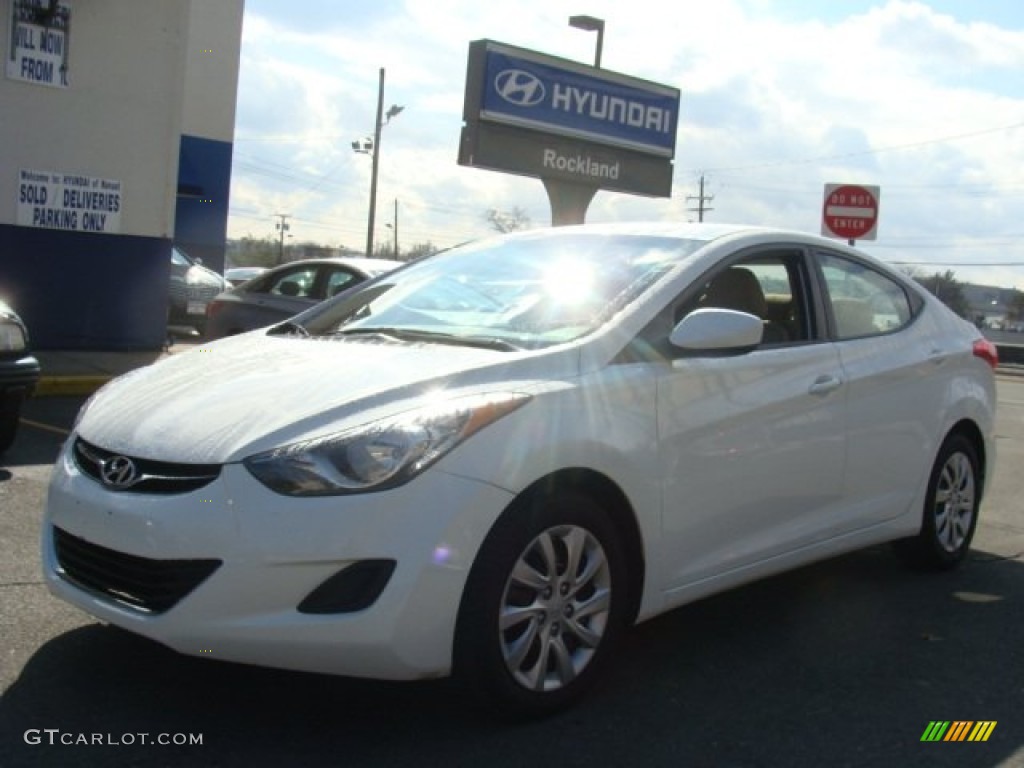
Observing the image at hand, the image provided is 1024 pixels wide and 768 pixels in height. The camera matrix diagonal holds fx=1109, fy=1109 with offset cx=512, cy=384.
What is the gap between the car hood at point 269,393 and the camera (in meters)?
3.10

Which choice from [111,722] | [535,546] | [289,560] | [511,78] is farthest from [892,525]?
[511,78]

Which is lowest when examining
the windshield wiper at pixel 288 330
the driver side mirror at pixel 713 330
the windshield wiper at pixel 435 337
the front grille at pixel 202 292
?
the windshield wiper at pixel 288 330

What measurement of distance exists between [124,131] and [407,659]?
10.3 m

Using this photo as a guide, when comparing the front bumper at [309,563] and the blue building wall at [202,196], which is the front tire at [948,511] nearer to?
the front bumper at [309,563]

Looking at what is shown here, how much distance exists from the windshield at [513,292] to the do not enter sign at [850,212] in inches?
388

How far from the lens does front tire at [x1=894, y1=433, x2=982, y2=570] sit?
5164mm

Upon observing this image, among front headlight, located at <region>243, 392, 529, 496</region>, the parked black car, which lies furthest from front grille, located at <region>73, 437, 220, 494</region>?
the parked black car

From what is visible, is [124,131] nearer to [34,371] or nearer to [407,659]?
[34,371]

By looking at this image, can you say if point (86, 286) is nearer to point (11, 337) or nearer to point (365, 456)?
point (11, 337)

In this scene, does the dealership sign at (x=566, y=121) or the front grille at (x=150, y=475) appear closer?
the front grille at (x=150, y=475)

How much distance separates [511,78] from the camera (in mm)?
18375

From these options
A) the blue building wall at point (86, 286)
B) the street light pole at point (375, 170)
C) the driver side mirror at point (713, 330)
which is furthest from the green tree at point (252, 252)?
the driver side mirror at point (713, 330)

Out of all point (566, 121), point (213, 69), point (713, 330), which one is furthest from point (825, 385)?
point (213, 69)

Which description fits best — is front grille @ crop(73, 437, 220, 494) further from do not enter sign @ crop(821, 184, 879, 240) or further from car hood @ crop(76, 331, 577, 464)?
do not enter sign @ crop(821, 184, 879, 240)
